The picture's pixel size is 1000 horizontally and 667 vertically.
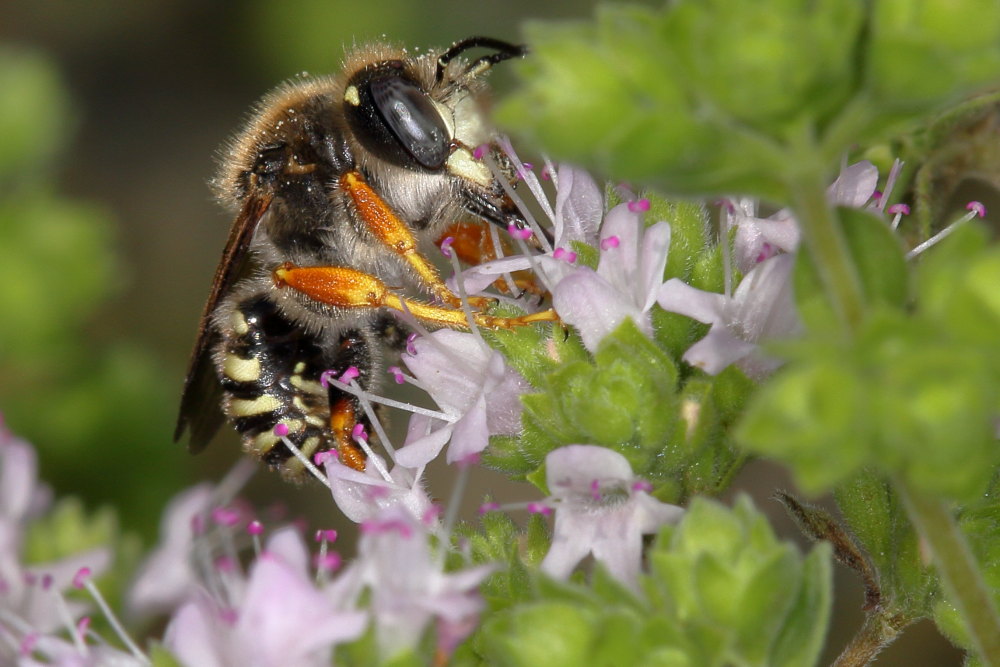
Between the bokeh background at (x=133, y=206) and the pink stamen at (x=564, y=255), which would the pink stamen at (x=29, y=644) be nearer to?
the pink stamen at (x=564, y=255)

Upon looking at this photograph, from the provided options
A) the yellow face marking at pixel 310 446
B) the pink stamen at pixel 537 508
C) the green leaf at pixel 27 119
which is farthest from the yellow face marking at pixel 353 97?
the green leaf at pixel 27 119

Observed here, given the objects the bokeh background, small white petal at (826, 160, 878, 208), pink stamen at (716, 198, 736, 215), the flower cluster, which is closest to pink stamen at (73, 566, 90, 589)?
the flower cluster

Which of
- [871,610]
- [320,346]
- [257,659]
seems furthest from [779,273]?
[320,346]

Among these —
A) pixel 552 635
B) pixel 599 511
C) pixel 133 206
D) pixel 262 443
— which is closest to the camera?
pixel 552 635

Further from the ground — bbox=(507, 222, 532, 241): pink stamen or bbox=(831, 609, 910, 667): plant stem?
bbox=(507, 222, 532, 241): pink stamen

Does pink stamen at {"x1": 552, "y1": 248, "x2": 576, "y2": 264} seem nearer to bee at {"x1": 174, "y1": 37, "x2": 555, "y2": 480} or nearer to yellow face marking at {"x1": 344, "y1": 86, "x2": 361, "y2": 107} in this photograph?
bee at {"x1": 174, "y1": 37, "x2": 555, "y2": 480}

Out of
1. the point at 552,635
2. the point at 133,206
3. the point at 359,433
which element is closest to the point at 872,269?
the point at 552,635

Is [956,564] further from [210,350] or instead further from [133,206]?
[133,206]
